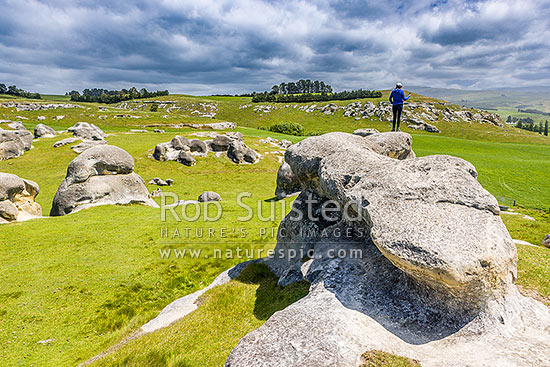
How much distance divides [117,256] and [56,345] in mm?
7891

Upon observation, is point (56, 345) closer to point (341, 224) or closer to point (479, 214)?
point (341, 224)

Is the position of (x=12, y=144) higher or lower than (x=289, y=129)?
lower

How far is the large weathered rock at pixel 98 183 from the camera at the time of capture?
2972 cm

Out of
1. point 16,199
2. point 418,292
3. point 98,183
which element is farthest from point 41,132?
point 418,292

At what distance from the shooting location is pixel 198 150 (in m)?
61.1

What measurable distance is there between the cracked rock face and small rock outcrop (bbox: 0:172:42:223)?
28.0 metres

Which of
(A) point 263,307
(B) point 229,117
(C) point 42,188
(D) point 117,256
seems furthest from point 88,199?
(B) point 229,117

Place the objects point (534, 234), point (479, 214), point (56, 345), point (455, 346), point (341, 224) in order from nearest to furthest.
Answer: point (455, 346) → point (479, 214) → point (56, 345) → point (341, 224) → point (534, 234)

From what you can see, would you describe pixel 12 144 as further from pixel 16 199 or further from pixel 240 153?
pixel 240 153

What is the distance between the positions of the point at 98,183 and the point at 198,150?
102 feet

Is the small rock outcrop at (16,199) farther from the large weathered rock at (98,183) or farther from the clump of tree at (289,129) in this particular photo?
the clump of tree at (289,129)

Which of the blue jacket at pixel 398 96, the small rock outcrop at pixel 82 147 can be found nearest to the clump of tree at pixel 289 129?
the small rock outcrop at pixel 82 147

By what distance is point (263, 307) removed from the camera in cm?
1231

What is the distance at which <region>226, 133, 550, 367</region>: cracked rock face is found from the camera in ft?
22.8
